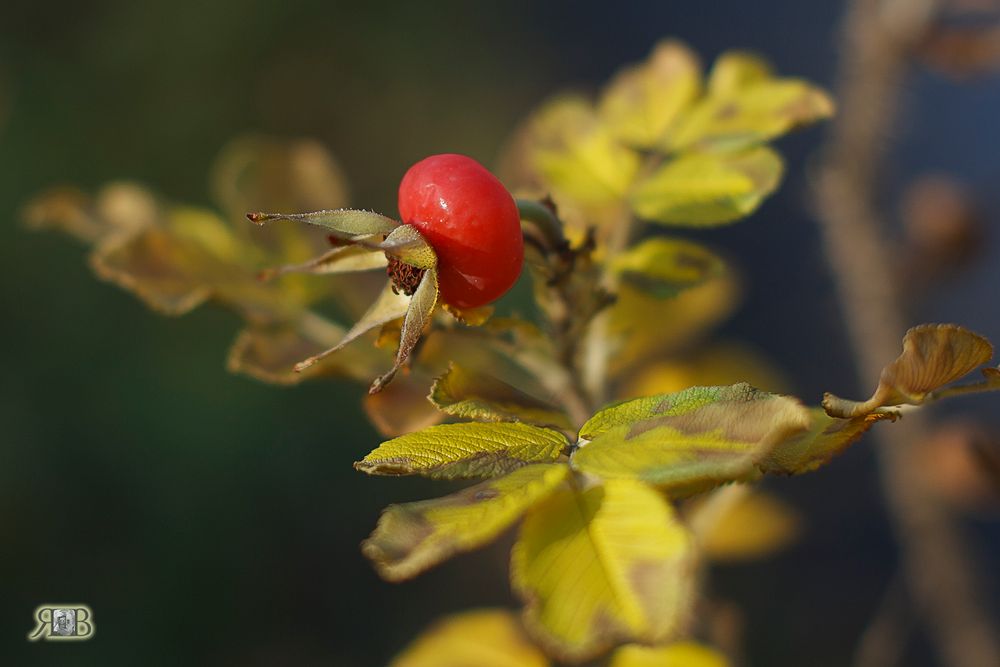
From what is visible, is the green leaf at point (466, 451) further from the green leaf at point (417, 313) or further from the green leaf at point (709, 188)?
the green leaf at point (709, 188)

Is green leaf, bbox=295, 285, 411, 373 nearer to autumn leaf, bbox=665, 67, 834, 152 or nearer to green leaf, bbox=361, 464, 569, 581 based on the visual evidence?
green leaf, bbox=361, 464, 569, 581

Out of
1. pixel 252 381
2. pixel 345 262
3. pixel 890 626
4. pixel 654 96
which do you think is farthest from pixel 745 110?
pixel 890 626

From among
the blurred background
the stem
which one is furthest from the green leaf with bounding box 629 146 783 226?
the blurred background

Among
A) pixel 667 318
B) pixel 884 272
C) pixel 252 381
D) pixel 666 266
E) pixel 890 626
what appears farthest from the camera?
pixel 890 626

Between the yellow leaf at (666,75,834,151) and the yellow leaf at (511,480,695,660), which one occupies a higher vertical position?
the yellow leaf at (666,75,834,151)

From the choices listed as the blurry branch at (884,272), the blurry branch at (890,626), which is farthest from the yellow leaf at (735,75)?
the blurry branch at (890,626)

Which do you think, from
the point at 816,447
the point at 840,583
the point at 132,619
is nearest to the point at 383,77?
the point at 132,619

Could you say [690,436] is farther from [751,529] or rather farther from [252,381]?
[252,381]
